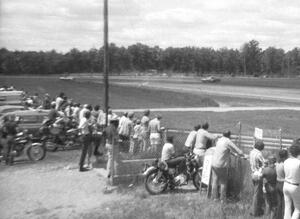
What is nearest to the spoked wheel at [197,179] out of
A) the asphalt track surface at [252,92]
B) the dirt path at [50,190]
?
the dirt path at [50,190]

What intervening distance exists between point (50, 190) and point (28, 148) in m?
3.96

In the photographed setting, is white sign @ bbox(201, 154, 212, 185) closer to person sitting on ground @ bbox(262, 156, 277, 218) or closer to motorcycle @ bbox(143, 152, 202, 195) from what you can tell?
motorcycle @ bbox(143, 152, 202, 195)

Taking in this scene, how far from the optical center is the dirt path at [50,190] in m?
10.8

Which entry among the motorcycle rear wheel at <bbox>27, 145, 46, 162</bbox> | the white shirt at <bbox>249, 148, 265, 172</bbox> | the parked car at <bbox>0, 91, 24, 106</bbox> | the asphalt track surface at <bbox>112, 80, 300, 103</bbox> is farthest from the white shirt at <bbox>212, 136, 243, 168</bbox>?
the asphalt track surface at <bbox>112, 80, 300, 103</bbox>

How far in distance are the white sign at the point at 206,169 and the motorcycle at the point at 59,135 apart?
7.53 metres

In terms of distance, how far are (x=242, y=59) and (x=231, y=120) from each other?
15651 centimetres

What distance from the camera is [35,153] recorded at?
627 inches

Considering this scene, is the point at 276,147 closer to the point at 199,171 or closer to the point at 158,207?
the point at 199,171

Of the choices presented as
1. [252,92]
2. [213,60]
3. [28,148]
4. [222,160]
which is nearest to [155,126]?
[28,148]

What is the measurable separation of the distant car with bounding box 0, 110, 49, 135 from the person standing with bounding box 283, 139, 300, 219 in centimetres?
1142

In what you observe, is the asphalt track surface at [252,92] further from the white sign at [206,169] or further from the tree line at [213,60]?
the tree line at [213,60]

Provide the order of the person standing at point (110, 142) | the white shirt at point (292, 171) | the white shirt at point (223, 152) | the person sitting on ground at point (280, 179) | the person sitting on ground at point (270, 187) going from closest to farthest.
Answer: the white shirt at point (292, 171) → the person sitting on ground at point (280, 179) → the person sitting on ground at point (270, 187) → the white shirt at point (223, 152) → the person standing at point (110, 142)

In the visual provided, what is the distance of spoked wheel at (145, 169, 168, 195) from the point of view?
38.0 ft

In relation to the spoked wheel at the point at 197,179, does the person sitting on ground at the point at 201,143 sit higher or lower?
higher
